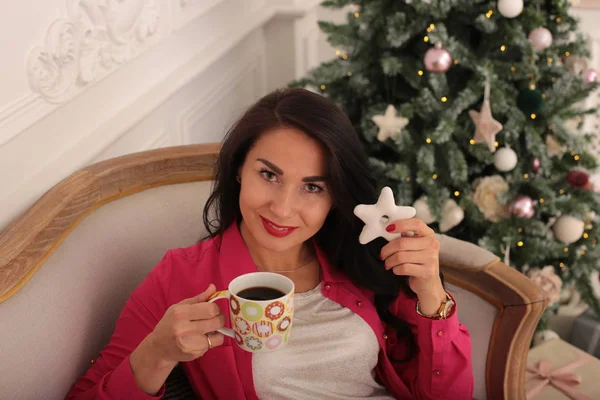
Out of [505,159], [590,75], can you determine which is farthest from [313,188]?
[590,75]

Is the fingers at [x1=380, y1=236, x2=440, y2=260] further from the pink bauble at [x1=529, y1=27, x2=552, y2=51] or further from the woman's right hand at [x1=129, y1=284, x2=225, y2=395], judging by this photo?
the pink bauble at [x1=529, y1=27, x2=552, y2=51]

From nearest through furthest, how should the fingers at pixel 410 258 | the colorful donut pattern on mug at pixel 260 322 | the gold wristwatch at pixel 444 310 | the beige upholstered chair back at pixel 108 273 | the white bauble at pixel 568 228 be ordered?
the colorful donut pattern on mug at pixel 260 322 → the beige upholstered chair back at pixel 108 273 → the fingers at pixel 410 258 → the gold wristwatch at pixel 444 310 → the white bauble at pixel 568 228

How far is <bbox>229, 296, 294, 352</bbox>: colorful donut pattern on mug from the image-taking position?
2.84 ft

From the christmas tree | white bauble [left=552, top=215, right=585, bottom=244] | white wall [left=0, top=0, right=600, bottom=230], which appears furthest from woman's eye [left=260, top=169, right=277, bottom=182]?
white bauble [left=552, top=215, right=585, bottom=244]

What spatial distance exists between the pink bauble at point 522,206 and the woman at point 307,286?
1.02m

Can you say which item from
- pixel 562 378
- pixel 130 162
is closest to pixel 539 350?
pixel 562 378

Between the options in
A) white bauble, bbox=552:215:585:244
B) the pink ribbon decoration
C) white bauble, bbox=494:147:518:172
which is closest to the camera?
the pink ribbon decoration

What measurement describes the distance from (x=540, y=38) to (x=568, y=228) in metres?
0.72

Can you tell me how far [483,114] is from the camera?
2049 millimetres

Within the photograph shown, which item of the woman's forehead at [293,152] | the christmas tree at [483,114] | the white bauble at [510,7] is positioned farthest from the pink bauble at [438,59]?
the woman's forehead at [293,152]

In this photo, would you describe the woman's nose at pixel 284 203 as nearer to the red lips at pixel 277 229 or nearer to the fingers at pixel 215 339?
the red lips at pixel 277 229

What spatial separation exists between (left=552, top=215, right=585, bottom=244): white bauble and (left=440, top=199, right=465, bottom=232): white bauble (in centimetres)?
39

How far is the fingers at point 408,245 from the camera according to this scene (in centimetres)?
109

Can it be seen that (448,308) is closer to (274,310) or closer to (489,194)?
(274,310)
